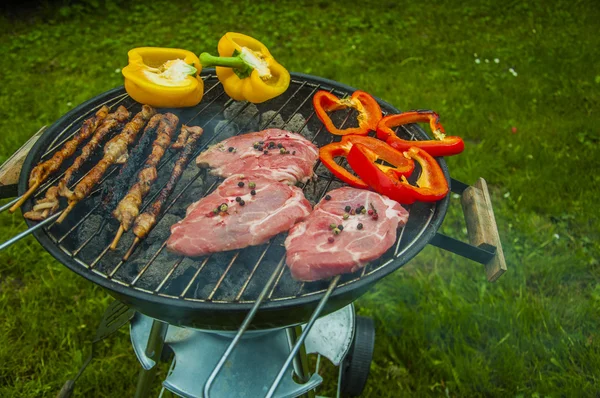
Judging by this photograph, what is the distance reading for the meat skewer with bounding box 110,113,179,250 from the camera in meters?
2.56

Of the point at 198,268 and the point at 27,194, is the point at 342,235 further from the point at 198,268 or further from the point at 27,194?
the point at 27,194

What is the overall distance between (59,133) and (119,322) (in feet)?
4.16

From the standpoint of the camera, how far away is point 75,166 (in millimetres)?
2906

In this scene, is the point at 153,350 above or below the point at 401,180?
below

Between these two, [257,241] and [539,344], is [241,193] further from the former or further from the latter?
[539,344]

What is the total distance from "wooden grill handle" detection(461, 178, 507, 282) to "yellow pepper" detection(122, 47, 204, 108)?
76.5 inches

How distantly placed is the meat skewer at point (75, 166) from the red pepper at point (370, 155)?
136 cm

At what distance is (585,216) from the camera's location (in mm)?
4887

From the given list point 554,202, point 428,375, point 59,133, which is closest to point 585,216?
point 554,202

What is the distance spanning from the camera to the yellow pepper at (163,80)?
3.30 metres

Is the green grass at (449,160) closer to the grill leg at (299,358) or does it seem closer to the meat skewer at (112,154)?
the grill leg at (299,358)

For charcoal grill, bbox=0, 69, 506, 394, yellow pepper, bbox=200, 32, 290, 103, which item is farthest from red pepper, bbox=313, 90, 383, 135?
charcoal grill, bbox=0, 69, 506, 394

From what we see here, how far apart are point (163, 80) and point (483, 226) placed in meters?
2.27

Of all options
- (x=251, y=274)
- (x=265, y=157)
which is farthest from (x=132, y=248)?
(x=265, y=157)
